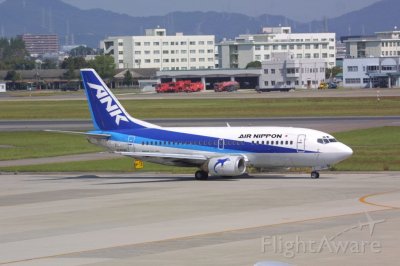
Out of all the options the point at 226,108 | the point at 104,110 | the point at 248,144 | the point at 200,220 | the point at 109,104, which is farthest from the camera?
the point at 226,108

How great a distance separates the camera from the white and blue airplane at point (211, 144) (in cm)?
5988

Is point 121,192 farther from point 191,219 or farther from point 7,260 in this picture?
point 7,260

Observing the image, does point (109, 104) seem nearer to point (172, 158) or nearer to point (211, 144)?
point (172, 158)

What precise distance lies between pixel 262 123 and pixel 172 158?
41.2 metres

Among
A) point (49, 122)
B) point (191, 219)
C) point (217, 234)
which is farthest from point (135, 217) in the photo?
point (49, 122)

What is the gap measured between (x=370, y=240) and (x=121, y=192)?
22349mm

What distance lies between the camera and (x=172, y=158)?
6259cm

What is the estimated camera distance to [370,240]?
115 feet

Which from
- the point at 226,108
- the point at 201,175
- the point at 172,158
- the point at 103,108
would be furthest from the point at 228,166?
the point at 226,108

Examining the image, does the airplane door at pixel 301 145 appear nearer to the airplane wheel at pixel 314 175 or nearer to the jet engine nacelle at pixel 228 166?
the airplane wheel at pixel 314 175

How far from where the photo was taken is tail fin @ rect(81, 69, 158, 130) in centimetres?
6506

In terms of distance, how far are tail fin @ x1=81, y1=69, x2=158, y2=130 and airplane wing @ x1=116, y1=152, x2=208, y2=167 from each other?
267 cm

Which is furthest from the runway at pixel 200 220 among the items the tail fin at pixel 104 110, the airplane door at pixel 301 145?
the tail fin at pixel 104 110

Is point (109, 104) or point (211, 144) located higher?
point (109, 104)
